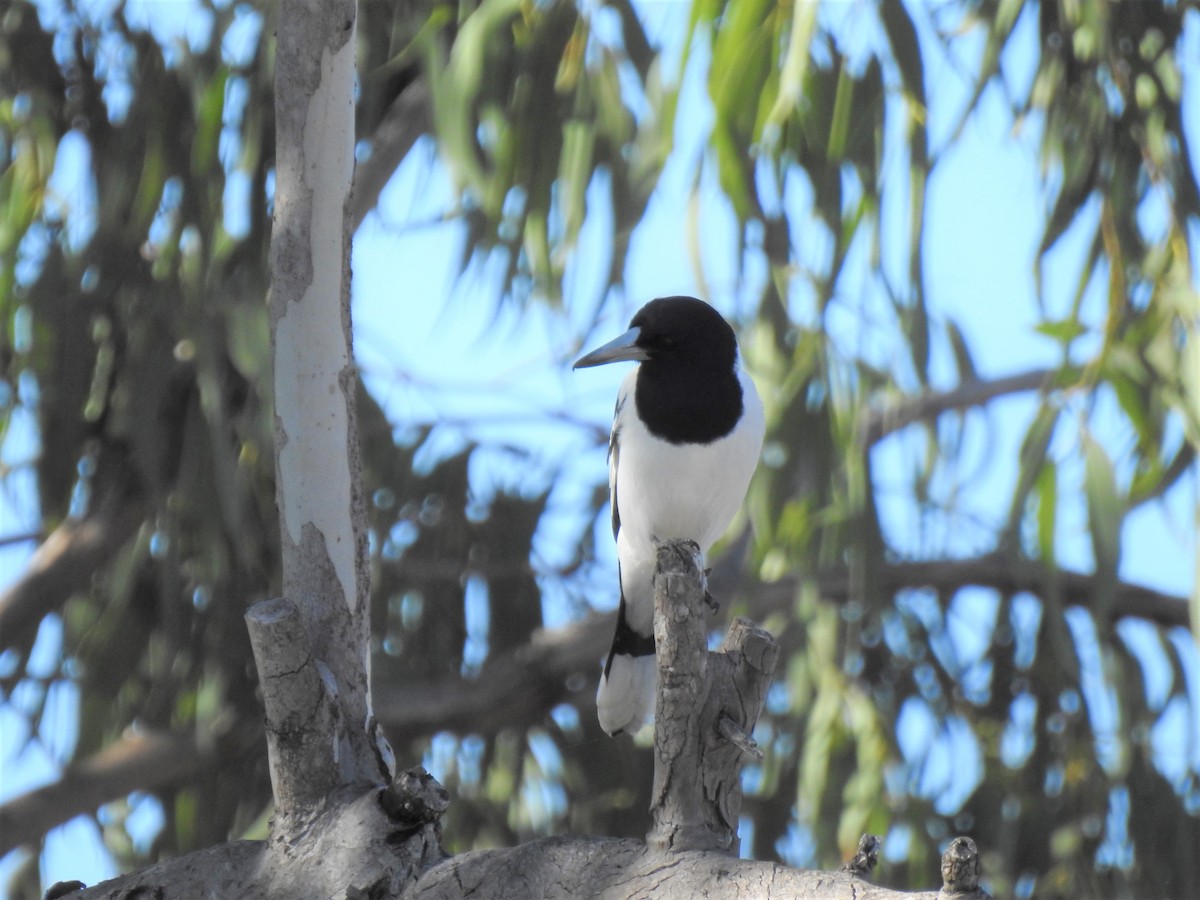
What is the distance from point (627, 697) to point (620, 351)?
417mm

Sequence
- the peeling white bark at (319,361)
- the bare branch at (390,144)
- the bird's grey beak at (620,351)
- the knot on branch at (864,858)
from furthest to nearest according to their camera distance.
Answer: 1. the bare branch at (390,144)
2. the bird's grey beak at (620,351)
3. the peeling white bark at (319,361)
4. the knot on branch at (864,858)

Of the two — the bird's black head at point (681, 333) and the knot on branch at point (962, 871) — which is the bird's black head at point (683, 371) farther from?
the knot on branch at point (962, 871)

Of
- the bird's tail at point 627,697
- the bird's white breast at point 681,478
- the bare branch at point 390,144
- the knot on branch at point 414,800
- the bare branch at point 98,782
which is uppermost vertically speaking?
the bare branch at point 390,144

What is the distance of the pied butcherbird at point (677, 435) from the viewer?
2.02 metres

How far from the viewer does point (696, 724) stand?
1.37 metres

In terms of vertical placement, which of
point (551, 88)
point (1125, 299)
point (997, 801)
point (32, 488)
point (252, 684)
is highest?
point (551, 88)

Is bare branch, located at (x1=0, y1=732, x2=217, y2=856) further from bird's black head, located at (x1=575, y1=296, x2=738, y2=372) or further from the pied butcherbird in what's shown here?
bird's black head, located at (x1=575, y1=296, x2=738, y2=372)

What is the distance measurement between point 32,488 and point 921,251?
1.60m

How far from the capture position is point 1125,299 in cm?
265

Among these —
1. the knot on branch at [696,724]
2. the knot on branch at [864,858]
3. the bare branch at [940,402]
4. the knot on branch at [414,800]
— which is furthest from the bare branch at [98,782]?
the knot on branch at [864,858]

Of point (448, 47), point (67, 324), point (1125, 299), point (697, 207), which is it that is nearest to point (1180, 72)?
point (1125, 299)

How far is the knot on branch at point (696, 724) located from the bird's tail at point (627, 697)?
0.61 m

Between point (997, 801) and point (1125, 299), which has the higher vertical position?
point (1125, 299)

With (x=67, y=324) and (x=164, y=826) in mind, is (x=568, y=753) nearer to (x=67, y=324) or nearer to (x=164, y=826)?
(x=164, y=826)
